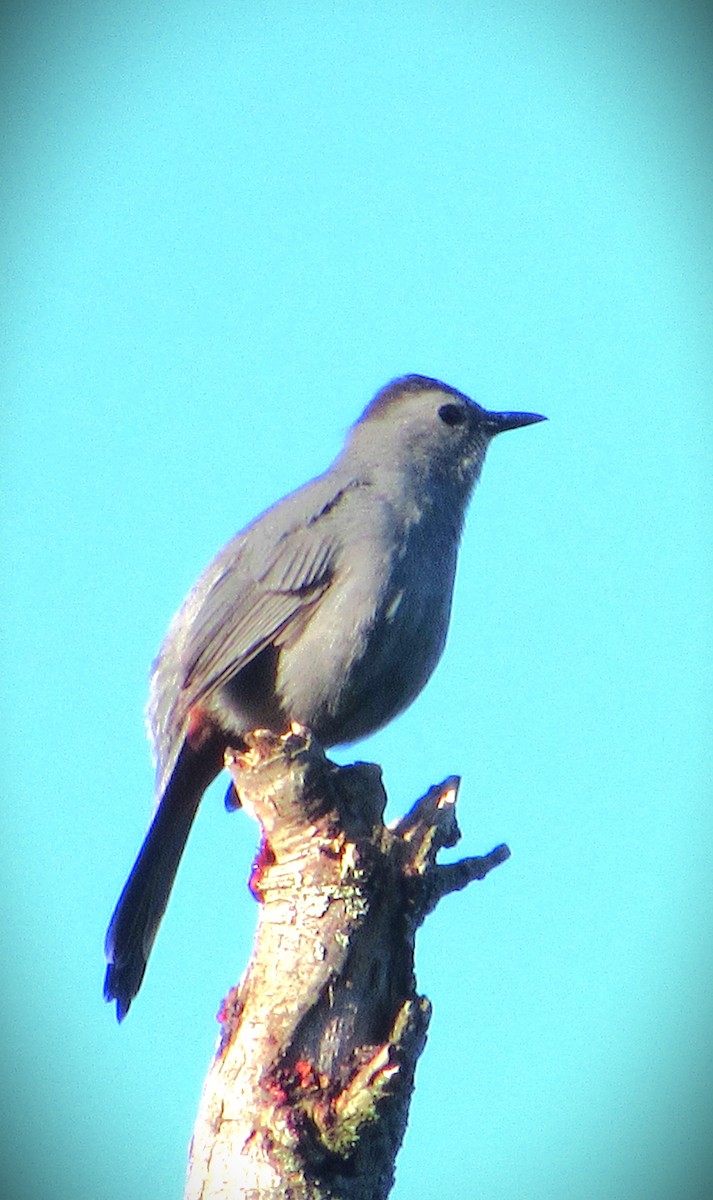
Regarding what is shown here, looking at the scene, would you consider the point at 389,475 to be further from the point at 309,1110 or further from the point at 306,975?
the point at 309,1110

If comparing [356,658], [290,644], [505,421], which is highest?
[505,421]

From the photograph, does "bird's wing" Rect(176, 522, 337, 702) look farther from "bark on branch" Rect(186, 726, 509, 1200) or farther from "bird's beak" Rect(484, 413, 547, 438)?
"bird's beak" Rect(484, 413, 547, 438)

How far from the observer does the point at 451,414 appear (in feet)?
21.9

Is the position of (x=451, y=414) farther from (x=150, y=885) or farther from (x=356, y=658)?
(x=150, y=885)

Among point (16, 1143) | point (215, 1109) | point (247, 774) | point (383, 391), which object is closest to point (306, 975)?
point (215, 1109)

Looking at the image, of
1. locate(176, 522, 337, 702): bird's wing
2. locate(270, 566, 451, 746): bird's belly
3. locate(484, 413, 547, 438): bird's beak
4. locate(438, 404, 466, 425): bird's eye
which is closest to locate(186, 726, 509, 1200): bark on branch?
locate(270, 566, 451, 746): bird's belly

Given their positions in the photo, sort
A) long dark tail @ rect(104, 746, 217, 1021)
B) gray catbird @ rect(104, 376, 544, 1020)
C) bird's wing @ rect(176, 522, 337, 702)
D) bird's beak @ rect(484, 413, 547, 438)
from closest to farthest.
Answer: long dark tail @ rect(104, 746, 217, 1021) → gray catbird @ rect(104, 376, 544, 1020) → bird's wing @ rect(176, 522, 337, 702) → bird's beak @ rect(484, 413, 547, 438)

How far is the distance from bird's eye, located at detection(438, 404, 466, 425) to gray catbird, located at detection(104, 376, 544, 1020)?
30.6 inches

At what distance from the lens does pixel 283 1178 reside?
11.8 ft

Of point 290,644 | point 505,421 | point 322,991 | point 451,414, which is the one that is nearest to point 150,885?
point 290,644

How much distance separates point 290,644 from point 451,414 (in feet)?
5.58

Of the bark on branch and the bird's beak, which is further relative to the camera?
the bird's beak

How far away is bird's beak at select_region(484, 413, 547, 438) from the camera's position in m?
6.75

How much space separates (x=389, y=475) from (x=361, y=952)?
2.56 meters
